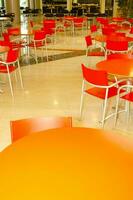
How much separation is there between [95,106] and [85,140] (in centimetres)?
292

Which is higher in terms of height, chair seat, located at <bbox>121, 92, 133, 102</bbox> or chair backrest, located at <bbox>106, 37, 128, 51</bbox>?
chair backrest, located at <bbox>106, 37, 128, 51</bbox>

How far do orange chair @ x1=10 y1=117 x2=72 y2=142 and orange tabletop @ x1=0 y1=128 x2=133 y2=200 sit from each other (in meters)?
0.15

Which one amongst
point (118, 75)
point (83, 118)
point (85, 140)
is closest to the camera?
point (85, 140)

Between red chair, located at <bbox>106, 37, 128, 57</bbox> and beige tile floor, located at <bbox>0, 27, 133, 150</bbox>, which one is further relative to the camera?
red chair, located at <bbox>106, 37, 128, 57</bbox>

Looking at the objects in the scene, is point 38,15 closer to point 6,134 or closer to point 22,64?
point 22,64

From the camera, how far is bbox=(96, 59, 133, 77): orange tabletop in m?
3.65

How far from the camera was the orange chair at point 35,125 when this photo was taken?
2.14 m

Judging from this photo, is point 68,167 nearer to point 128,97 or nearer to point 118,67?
point 128,97

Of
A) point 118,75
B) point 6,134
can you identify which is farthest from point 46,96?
point 118,75

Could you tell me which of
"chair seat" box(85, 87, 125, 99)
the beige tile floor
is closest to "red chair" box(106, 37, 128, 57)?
the beige tile floor

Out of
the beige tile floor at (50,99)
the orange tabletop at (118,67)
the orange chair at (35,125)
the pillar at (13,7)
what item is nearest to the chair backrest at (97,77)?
the orange tabletop at (118,67)

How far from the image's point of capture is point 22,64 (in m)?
7.49

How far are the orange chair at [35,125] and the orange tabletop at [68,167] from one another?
148mm

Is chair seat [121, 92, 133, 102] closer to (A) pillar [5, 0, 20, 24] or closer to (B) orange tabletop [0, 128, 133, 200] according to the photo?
(B) orange tabletop [0, 128, 133, 200]
